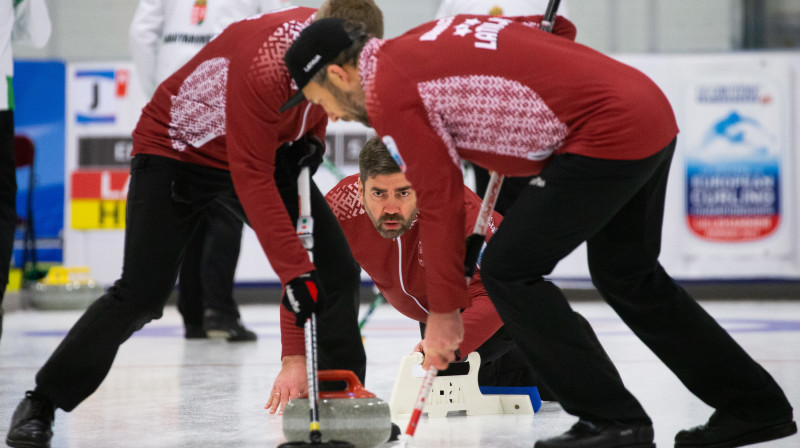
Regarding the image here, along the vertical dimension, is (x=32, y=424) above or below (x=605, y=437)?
below

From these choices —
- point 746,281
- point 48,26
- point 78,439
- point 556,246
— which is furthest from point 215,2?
Answer: point 746,281

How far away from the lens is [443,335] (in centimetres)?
179

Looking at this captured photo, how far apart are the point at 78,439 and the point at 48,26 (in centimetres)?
166

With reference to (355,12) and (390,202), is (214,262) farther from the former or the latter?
(355,12)

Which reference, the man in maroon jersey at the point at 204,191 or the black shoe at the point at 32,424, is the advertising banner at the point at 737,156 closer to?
the man in maroon jersey at the point at 204,191

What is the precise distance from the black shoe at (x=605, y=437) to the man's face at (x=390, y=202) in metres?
0.91

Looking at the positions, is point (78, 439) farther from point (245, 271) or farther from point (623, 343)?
point (245, 271)

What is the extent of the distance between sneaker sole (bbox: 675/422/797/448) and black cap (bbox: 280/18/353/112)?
107 centimetres

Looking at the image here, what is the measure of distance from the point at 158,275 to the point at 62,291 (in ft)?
14.8

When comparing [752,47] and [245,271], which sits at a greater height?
[752,47]

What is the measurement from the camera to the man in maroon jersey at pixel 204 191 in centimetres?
196

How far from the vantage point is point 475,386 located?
2.55m

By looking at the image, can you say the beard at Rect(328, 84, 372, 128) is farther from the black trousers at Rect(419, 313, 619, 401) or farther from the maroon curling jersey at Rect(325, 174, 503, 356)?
the black trousers at Rect(419, 313, 619, 401)

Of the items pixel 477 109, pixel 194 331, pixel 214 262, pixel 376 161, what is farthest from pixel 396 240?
pixel 194 331
